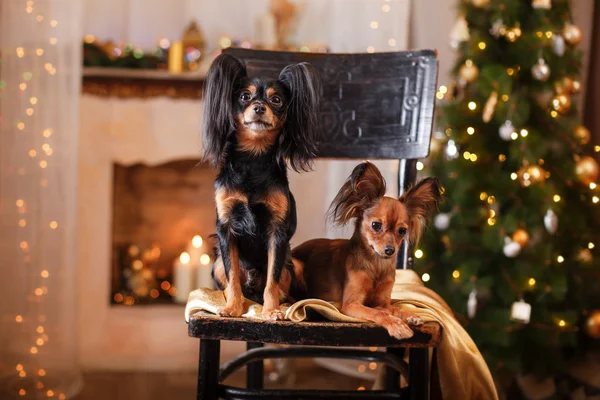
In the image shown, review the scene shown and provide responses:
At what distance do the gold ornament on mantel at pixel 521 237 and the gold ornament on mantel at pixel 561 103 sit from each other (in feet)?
1.50

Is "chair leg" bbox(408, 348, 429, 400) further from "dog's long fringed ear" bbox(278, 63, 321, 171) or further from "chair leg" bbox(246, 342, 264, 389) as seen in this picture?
"chair leg" bbox(246, 342, 264, 389)

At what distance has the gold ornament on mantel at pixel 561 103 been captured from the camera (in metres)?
2.42

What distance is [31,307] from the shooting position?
244cm

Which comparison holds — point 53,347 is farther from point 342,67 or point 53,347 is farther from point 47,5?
point 342,67

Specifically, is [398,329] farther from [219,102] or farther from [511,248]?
[511,248]

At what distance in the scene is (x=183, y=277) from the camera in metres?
3.09

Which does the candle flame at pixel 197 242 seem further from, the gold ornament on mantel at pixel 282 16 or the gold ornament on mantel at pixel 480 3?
the gold ornament on mantel at pixel 480 3

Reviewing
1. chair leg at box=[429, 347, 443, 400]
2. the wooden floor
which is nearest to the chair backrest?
chair leg at box=[429, 347, 443, 400]

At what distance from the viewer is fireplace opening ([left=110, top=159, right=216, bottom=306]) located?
3.18m

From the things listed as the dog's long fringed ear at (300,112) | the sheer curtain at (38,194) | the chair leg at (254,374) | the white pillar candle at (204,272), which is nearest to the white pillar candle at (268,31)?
the sheer curtain at (38,194)

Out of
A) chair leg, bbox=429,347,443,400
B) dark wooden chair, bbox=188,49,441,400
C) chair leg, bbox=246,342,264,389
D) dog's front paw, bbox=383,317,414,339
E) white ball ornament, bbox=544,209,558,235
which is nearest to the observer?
dog's front paw, bbox=383,317,414,339

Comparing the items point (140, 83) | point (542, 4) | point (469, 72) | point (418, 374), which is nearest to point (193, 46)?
point (140, 83)

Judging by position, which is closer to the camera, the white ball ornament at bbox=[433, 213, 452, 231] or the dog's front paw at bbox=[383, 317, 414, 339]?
the dog's front paw at bbox=[383, 317, 414, 339]

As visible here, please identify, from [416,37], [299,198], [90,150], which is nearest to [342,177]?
[299,198]
